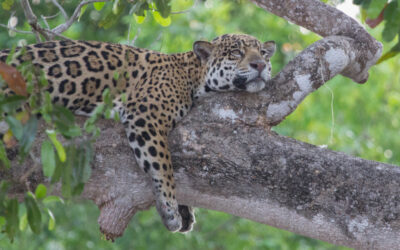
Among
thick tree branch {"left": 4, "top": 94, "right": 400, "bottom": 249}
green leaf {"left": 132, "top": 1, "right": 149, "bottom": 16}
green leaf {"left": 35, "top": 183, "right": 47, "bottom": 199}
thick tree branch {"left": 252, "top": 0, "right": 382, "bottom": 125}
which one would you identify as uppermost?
green leaf {"left": 132, "top": 1, "right": 149, "bottom": 16}

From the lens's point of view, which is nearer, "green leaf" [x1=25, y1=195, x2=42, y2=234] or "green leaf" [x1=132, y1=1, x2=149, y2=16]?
"green leaf" [x1=25, y1=195, x2=42, y2=234]

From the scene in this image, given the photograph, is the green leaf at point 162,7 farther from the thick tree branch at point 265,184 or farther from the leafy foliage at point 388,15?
the leafy foliage at point 388,15

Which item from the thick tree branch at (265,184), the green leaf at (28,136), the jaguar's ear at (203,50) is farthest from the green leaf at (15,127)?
the jaguar's ear at (203,50)

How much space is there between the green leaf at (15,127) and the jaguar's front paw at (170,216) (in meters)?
1.92

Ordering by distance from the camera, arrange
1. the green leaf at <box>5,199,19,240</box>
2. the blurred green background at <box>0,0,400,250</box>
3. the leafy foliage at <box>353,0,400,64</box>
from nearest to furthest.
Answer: the leafy foliage at <box>353,0,400,64</box> → the green leaf at <box>5,199,19,240</box> → the blurred green background at <box>0,0,400,250</box>

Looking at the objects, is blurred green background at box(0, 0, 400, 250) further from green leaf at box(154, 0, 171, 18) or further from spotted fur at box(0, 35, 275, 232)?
green leaf at box(154, 0, 171, 18)

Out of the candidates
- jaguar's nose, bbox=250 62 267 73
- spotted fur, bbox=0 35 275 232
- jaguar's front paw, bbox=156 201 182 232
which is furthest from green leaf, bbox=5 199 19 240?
jaguar's nose, bbox=250 62 267 73

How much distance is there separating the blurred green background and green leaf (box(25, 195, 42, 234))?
7.51 meters

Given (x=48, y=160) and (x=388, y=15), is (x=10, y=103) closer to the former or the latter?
(x=48, y=160)

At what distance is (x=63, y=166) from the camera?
10.4ft

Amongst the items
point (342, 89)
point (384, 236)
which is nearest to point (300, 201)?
point (384, 236)

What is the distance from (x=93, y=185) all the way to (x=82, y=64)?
1.35 meters

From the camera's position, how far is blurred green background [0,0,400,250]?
11.1 meters

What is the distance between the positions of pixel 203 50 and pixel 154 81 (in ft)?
2.63
